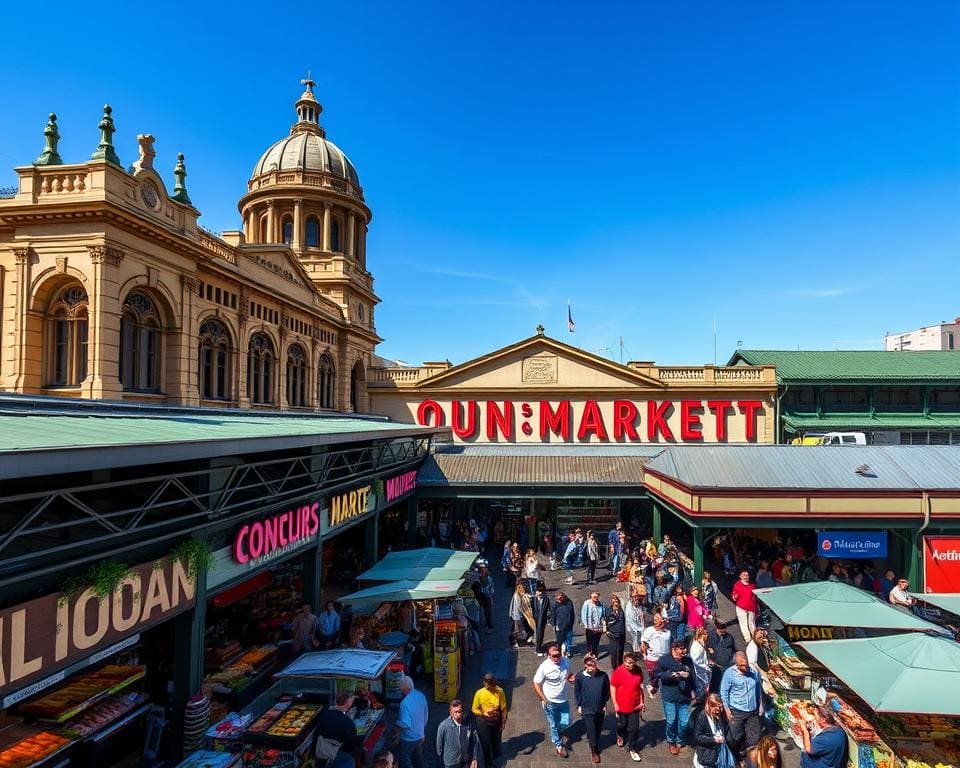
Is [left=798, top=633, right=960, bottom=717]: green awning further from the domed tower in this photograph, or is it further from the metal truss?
the domed tower

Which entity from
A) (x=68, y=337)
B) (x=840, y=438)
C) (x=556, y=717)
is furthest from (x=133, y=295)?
(x=840, y=438)

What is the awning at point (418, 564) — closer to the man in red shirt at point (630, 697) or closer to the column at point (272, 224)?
the man in red shirt at point (630, 697)

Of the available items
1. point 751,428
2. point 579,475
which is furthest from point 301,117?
point 751,428

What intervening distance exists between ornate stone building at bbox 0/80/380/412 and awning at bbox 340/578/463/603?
937cm

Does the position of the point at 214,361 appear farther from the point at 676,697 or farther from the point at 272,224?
the point at 272,224

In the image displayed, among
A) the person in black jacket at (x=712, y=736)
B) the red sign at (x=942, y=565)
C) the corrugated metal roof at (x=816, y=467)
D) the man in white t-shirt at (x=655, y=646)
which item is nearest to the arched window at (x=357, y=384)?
the corrugated metal roof at (x=816, y=467)

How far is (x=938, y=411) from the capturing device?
32406mm

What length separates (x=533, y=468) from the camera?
25969mm

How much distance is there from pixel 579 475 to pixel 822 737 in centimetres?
1708

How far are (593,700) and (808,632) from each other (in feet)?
20.2

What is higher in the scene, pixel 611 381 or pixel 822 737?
pixel 611 381

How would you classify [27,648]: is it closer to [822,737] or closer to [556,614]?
[556,614]

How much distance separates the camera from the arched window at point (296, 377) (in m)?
27.1

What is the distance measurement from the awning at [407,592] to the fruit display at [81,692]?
14.1 ft
